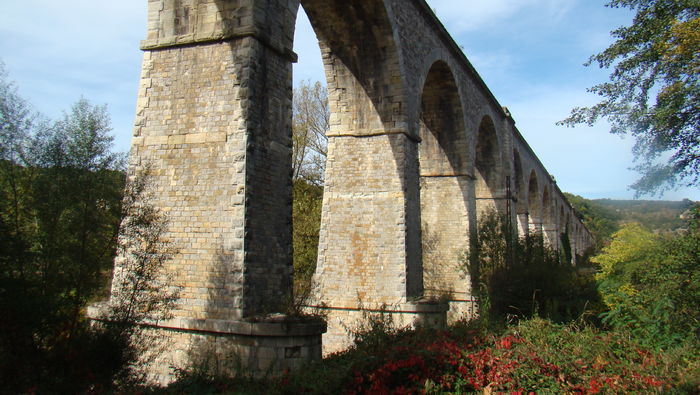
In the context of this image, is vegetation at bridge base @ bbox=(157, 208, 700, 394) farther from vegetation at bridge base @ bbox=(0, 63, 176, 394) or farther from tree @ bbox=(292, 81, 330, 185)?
tree @ bbox=(292, 81, 330, 185)

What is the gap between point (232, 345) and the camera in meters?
6.35

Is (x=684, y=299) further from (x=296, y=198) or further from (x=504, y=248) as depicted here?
(x=296, y=198)

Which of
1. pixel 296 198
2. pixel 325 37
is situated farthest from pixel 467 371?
pixel 296 198

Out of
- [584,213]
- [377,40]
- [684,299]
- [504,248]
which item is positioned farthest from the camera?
[584,213]

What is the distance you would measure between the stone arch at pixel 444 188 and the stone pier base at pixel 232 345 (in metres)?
9.57

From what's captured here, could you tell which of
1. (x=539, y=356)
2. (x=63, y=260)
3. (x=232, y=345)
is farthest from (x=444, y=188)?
(x=63, y=260)


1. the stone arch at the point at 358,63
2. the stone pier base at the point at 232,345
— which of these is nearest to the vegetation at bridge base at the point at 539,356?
the stone pier base at the point at 232,345

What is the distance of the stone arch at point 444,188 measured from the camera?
51.4 ft

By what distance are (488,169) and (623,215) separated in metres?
137

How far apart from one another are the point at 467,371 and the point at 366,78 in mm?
7220

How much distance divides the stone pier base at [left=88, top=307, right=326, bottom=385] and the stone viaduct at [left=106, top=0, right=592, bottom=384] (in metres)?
0.02

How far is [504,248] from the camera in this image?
50.7 ft

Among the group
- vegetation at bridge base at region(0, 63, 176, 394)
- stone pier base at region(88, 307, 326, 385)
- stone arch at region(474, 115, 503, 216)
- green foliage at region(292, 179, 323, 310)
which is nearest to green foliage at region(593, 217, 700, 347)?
stone pier base at region(88, 307, 326, 385)

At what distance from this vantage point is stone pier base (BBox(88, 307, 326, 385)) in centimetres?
628
